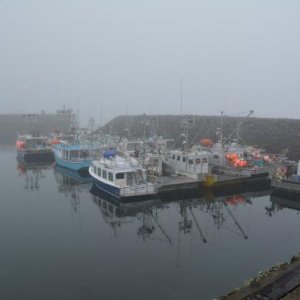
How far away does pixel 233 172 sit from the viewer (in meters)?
30.9

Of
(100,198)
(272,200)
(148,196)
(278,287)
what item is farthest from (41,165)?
(278,287)

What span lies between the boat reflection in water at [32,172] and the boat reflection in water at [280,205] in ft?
60.7

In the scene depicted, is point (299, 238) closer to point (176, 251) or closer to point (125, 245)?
point (176, 251)

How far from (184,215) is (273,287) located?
38.4 ft

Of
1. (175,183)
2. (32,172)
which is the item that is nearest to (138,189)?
(175,183)

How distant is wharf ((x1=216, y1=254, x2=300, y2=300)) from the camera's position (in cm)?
1051

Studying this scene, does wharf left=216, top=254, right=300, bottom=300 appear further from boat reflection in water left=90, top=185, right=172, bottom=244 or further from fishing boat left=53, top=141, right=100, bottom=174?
fishing boat left=53, top=141, right=100, bottom=174

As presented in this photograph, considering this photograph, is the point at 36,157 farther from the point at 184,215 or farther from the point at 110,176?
the point at 184,215

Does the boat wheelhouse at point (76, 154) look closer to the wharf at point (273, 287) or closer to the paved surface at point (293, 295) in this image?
the wharf at point (273, 287)

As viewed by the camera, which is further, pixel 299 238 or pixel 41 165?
pixel 41 165

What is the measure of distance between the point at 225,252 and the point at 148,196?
927 cm

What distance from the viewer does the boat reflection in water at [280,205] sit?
2375 centimetres

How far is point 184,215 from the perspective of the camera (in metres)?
22.5

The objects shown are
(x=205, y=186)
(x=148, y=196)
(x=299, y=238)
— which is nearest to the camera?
(x=299, y=238)
